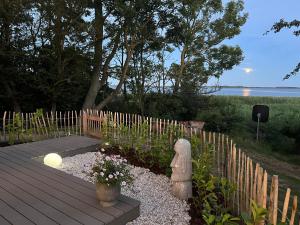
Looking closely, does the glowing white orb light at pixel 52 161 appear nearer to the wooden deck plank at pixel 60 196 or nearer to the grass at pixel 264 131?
the wooden deck plank at pixel 60 196

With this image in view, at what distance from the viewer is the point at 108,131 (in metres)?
7.80

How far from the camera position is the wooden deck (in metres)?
3.47

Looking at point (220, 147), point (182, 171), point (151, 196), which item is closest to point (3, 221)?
point (151, 196)

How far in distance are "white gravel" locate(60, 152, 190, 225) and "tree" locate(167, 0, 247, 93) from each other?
12.1 m

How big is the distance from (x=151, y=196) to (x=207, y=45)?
632 inches

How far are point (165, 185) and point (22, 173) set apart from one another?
250 cm

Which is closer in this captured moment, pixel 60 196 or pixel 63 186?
pixel 60 196

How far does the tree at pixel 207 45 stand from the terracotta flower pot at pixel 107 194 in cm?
1430

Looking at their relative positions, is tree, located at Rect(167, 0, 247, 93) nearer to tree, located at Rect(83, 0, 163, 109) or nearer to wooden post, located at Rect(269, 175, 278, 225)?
tree, located at Rect(83, 0, 163, 109)

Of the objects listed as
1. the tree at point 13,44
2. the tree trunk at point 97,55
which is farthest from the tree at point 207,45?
the tree at point 13,44

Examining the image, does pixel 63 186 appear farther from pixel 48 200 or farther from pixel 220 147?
pixel 220 147

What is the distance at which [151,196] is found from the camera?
16.0ft

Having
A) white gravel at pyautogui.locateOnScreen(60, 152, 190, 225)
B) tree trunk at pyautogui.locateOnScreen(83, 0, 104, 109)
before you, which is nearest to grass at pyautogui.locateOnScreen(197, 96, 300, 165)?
tree trunk at pyautogui.locateOnScreen(83, 0, 104, 109)

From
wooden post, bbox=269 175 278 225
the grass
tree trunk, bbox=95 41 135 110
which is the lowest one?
the grass
